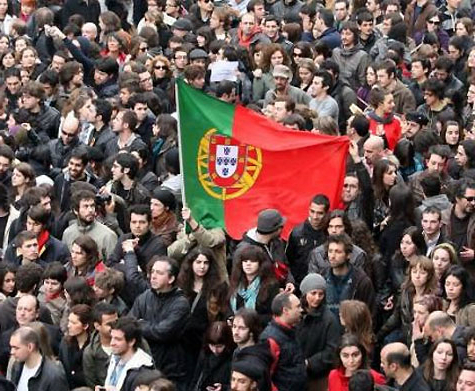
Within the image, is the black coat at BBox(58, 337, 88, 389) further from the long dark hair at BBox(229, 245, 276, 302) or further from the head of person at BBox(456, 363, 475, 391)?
the head of person at BBox(456, 363, 475, 391)

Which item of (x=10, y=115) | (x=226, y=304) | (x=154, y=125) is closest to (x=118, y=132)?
(x=154, y=125)

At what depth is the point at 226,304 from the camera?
14.6 m

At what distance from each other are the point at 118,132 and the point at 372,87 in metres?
2.95

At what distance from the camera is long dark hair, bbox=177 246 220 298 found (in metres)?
14.8

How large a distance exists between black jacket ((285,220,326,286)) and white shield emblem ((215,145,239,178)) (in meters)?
0.99

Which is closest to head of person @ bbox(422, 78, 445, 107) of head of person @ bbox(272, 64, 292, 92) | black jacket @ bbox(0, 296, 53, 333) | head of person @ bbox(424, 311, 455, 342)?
head of person @ bbox(272, 64, 292, 92)

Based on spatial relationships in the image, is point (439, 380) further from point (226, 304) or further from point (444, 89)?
point (444, 89)

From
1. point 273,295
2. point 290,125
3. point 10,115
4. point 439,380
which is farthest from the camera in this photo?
point 10,115

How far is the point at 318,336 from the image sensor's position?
1415 centimetres

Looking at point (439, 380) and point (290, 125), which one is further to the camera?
point (290, 125)

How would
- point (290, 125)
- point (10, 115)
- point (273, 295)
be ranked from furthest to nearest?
point (10, 115) → point (290, 125) → point (273, 295)

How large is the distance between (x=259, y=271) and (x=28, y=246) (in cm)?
228

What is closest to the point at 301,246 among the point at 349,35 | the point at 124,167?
the point at 124,167

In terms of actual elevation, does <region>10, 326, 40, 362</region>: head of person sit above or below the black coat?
above
